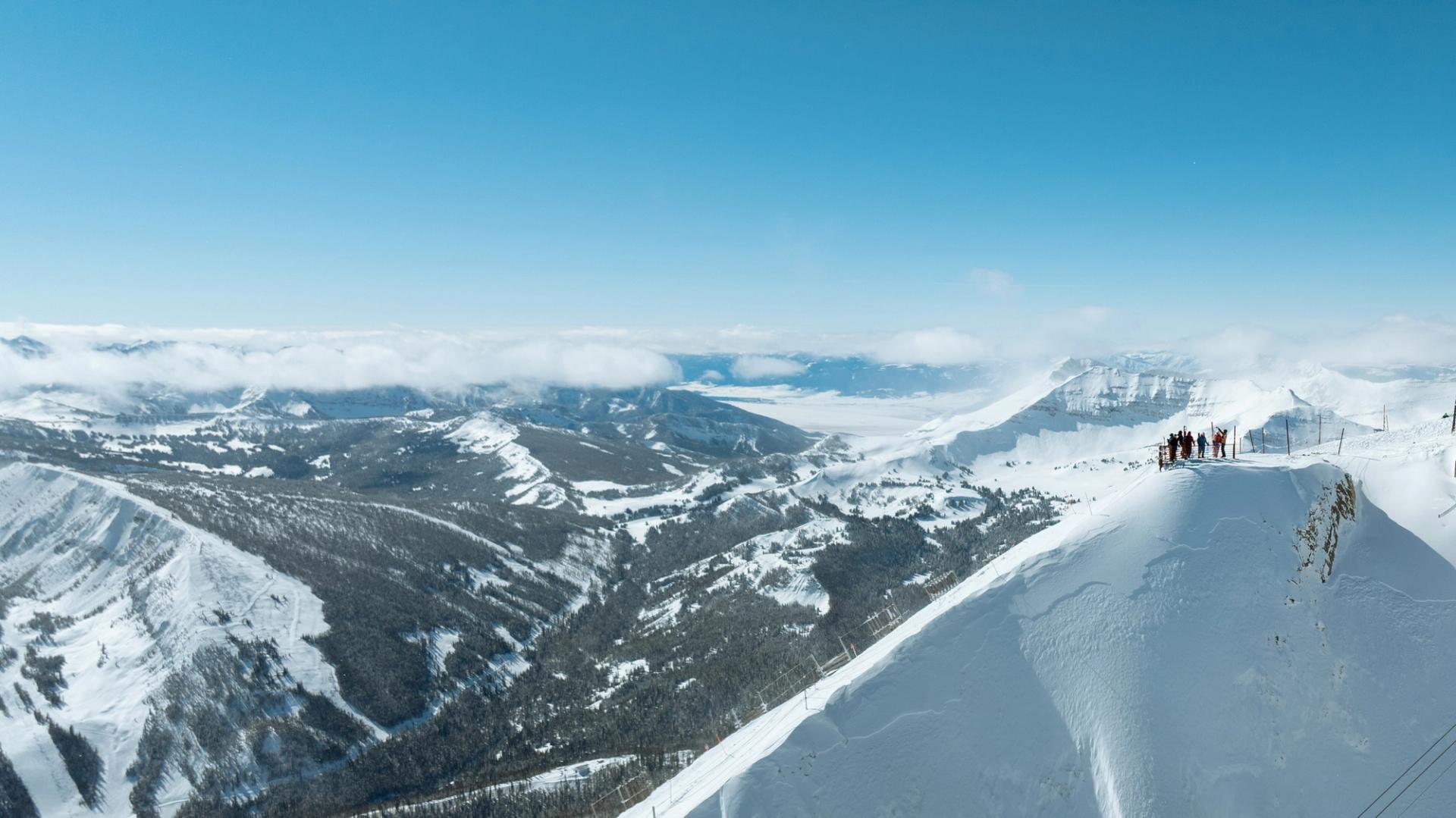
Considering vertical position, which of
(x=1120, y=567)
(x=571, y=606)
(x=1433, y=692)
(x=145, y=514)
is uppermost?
(x=1120, y=567)

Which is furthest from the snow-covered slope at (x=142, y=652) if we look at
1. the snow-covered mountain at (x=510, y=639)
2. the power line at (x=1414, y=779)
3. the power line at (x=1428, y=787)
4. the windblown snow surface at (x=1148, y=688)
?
the power line at (x=1428, y=787)

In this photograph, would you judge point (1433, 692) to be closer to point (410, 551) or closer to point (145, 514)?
point (410, 551)

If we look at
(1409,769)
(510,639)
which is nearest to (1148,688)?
(1409,769)

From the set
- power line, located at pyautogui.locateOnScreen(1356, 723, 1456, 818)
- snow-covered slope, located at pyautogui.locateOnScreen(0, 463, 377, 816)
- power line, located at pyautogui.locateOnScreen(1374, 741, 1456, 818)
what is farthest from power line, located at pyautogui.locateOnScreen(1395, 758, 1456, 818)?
snow-covered slope, located at pyautogui.locateOnScreen(0, 463, 377, 816)

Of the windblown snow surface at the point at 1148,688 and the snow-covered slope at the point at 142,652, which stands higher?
the windblown snow surface at the point at 1148,688

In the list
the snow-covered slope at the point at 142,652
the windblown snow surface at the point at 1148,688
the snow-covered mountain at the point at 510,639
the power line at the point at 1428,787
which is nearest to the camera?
the power line at the point at 1428,787

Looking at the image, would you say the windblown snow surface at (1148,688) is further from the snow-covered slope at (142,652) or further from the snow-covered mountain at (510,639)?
the snow-covered slope at (142,652)

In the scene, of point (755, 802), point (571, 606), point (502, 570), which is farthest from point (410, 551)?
point (755, 802)
